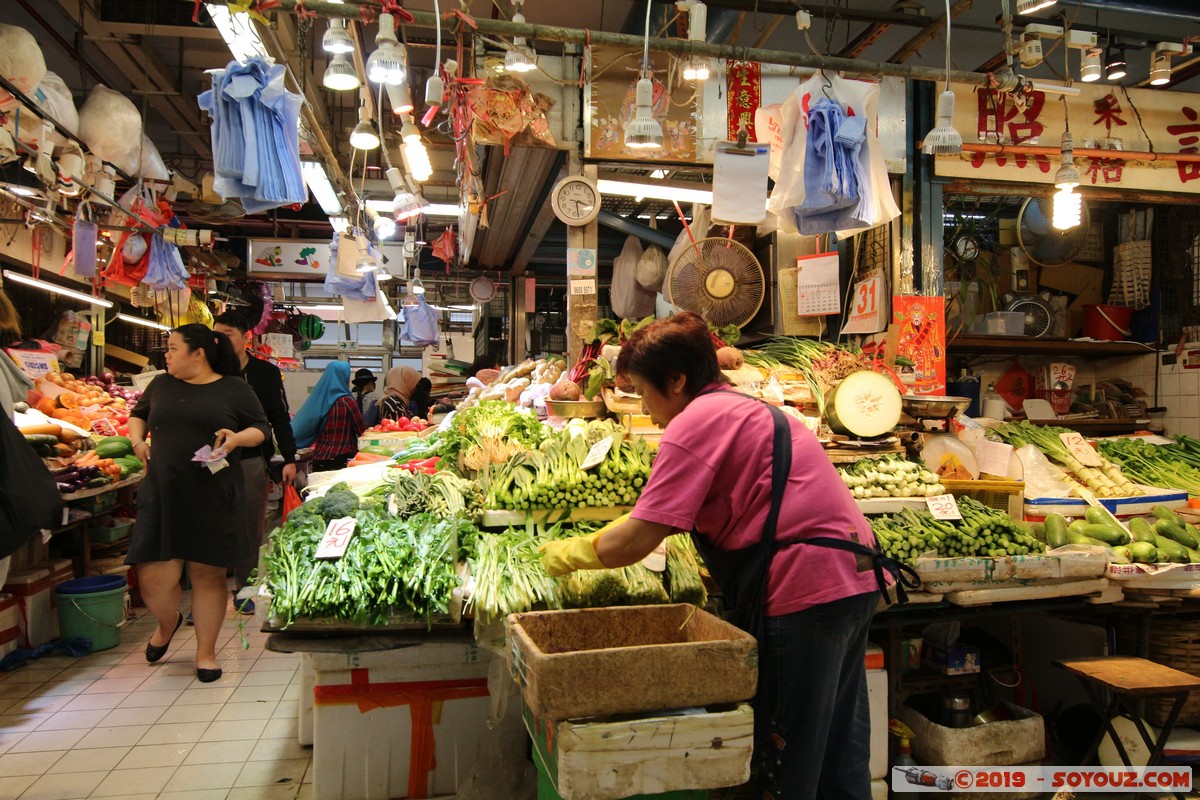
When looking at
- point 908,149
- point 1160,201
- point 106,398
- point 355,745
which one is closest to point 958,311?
point 1160,201

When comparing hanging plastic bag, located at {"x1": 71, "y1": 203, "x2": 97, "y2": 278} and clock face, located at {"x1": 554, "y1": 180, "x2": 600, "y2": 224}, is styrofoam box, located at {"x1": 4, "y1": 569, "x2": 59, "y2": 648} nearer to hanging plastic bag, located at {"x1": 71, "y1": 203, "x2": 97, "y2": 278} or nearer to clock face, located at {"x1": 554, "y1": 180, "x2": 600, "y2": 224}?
hanging plastic bag, located at {"x1": 71, "y1": 203, "x2": 97, "y2": 278}

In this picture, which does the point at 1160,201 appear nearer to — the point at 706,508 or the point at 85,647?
the point at 706,508

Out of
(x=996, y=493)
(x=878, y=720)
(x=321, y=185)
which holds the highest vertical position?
(x=321, y=185)

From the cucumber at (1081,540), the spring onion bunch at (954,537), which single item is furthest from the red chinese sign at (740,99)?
the cucumber at (1081,540)

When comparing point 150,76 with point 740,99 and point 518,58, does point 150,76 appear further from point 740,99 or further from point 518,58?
point 740,99

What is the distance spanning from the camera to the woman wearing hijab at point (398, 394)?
27.3 ft

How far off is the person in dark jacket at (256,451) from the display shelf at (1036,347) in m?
5.92

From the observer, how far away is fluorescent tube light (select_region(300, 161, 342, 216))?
22.4ft

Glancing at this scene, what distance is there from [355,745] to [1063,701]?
3645 millimetres

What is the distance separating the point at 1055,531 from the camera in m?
3.69

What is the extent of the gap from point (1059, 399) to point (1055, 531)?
4.98 m

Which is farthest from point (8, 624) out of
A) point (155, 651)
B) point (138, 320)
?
point (138, 320)

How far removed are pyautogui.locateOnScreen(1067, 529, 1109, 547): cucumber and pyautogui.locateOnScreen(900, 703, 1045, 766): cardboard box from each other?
0.86 metres

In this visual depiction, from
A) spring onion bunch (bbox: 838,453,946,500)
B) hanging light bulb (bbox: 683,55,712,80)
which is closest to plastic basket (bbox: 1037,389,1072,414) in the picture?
spring onion bunch (bbox: 838,453,946,500)
